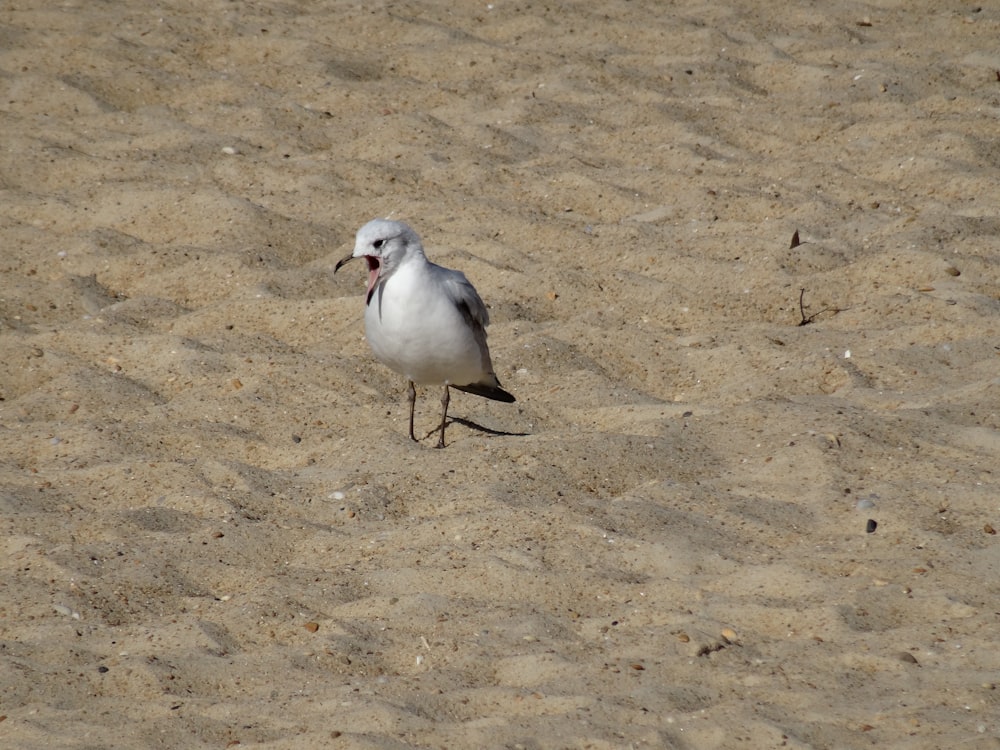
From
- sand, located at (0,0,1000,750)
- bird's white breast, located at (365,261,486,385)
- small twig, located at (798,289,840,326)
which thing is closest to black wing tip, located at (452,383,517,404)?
sand, located at (0,0,1000,750)

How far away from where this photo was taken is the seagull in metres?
4.48

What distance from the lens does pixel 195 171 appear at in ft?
19.9

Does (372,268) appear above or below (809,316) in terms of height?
above

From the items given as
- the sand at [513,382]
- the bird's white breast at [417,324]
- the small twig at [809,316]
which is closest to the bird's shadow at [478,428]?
the sand at [513,382]

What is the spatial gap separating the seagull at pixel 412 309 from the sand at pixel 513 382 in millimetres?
243

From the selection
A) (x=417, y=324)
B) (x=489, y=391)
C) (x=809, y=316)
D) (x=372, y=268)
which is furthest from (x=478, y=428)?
(x=809, y=316)

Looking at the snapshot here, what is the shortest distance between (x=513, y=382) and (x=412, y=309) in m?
0.53

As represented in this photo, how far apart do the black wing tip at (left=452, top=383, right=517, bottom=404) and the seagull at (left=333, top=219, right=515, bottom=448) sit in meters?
0.15

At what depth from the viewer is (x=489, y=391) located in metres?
4.80

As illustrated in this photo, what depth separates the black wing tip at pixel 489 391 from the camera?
15.6 feet

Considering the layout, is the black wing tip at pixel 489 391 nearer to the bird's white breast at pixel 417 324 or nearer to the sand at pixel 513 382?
the sand at pixel 513 382

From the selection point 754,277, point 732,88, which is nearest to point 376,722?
point 754,277

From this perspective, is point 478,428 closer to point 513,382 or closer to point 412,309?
point 513,382

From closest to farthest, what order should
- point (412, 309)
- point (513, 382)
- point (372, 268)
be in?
point (412, 309) < point (372, 268) < point (513, 382)
